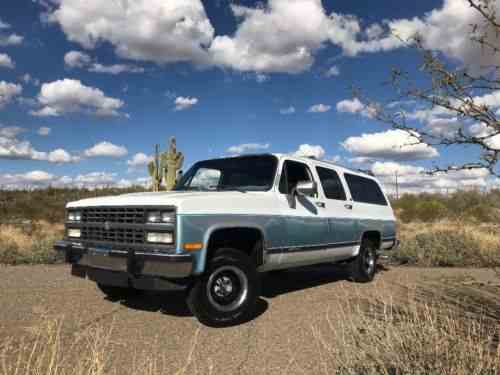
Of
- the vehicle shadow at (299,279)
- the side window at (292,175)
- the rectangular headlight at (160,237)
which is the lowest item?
the vehicle shadow at (299,279)

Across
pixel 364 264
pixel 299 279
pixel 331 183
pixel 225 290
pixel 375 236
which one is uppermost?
pixel 331 183

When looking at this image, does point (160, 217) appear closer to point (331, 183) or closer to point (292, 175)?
point (292, 175)

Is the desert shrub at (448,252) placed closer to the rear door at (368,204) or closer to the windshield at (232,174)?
the rear door at (368,204)

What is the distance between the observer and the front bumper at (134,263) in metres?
4.21

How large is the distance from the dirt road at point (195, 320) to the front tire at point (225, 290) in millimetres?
157

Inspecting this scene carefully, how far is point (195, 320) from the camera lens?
5047 mm

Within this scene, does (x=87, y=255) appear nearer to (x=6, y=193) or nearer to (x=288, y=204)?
(x=288, y=204)

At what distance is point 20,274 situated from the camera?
8.43 metres

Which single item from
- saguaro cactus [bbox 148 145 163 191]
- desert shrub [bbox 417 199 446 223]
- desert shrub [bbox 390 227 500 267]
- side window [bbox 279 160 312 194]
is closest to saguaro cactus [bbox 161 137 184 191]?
saguaro cactus [bbox 148 145 163 191]

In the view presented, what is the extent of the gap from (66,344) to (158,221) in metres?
1.45

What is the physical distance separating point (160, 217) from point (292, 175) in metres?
2.44

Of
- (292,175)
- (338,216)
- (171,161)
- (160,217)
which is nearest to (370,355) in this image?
(160,217)

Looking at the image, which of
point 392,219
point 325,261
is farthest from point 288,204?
point 392,219

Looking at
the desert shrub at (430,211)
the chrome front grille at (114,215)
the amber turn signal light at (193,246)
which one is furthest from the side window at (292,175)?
the desert shrub at (430,211)
